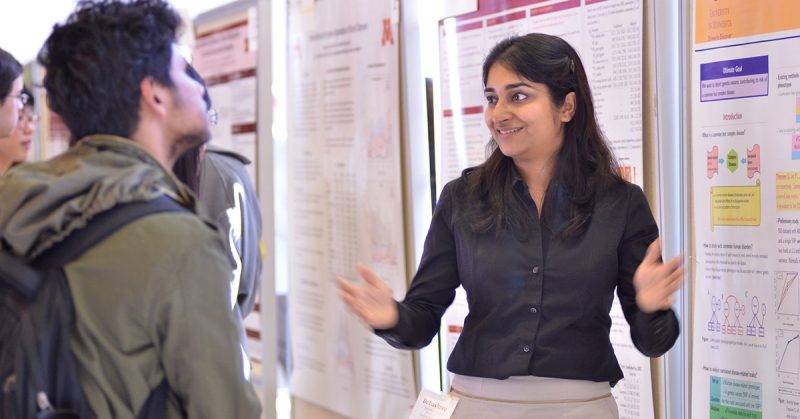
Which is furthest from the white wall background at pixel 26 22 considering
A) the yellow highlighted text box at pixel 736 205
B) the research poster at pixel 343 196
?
the yellow highlighted text box at pixel 736 205

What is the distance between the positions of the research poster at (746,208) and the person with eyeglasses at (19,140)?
2547mm

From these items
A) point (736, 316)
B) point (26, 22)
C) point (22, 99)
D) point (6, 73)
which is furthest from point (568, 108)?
point (26, 22)

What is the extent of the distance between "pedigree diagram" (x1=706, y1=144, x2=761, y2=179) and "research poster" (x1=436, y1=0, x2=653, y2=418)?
0.25m

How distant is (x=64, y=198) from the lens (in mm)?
1434

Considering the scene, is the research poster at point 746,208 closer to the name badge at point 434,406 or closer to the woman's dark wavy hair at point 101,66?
the name badge at point 434,406

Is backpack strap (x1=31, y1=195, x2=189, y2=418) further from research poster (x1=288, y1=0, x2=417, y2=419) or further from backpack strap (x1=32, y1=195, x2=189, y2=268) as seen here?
research poster (x1=288, y1=0, x2=417, y2=419)

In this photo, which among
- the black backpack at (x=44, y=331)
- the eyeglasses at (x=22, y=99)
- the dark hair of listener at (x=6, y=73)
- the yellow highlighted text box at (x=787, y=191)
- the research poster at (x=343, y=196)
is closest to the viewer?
the black backpack at (x=44, y=331)

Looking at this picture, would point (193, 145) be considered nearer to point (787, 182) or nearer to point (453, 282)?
point (453, 282)

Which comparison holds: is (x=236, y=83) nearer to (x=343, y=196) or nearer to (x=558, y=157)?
(x=343, y=196)

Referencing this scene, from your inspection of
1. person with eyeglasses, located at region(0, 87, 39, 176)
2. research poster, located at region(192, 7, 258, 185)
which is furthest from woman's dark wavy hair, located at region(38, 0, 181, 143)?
research poster, located at region(192, 7, 258, 185)

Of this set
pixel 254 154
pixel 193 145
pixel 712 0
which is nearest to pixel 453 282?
pixel 193 145

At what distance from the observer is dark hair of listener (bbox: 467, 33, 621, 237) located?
1.99 m

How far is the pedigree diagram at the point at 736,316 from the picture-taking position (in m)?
2.26

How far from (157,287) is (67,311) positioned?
16 cm
